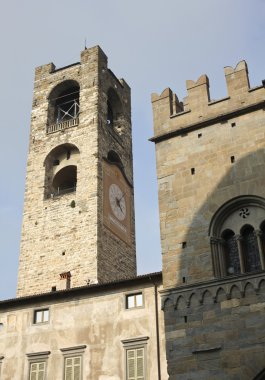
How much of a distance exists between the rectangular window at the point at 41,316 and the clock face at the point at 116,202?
37.5 ft

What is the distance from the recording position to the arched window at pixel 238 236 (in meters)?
13.9

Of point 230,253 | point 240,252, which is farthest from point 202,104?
point 240,252

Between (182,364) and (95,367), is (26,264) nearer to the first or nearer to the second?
(95,367)

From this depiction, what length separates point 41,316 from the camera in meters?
19.6

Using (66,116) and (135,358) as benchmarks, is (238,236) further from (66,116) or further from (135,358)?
(66,116)

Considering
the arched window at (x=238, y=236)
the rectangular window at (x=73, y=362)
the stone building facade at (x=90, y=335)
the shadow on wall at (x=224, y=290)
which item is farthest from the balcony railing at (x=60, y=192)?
the arched window at (x=238, y=236)

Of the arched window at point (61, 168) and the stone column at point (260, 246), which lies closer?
the stone column at point (260, 246)

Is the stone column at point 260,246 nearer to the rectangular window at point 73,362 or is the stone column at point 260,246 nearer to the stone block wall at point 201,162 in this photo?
the stone block wall at point 201,162

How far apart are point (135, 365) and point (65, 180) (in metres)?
18.3

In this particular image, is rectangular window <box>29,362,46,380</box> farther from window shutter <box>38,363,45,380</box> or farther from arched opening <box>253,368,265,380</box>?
arched opening <box>253,368,265,380</box>

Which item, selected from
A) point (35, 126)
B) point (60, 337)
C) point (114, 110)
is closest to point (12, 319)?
point (60, 337)

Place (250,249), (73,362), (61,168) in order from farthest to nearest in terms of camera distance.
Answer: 1. (61,168)
2. (73,362)
3. (250,249)

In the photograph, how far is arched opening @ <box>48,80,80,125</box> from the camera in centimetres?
3694

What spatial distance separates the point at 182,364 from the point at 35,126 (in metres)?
25.0
